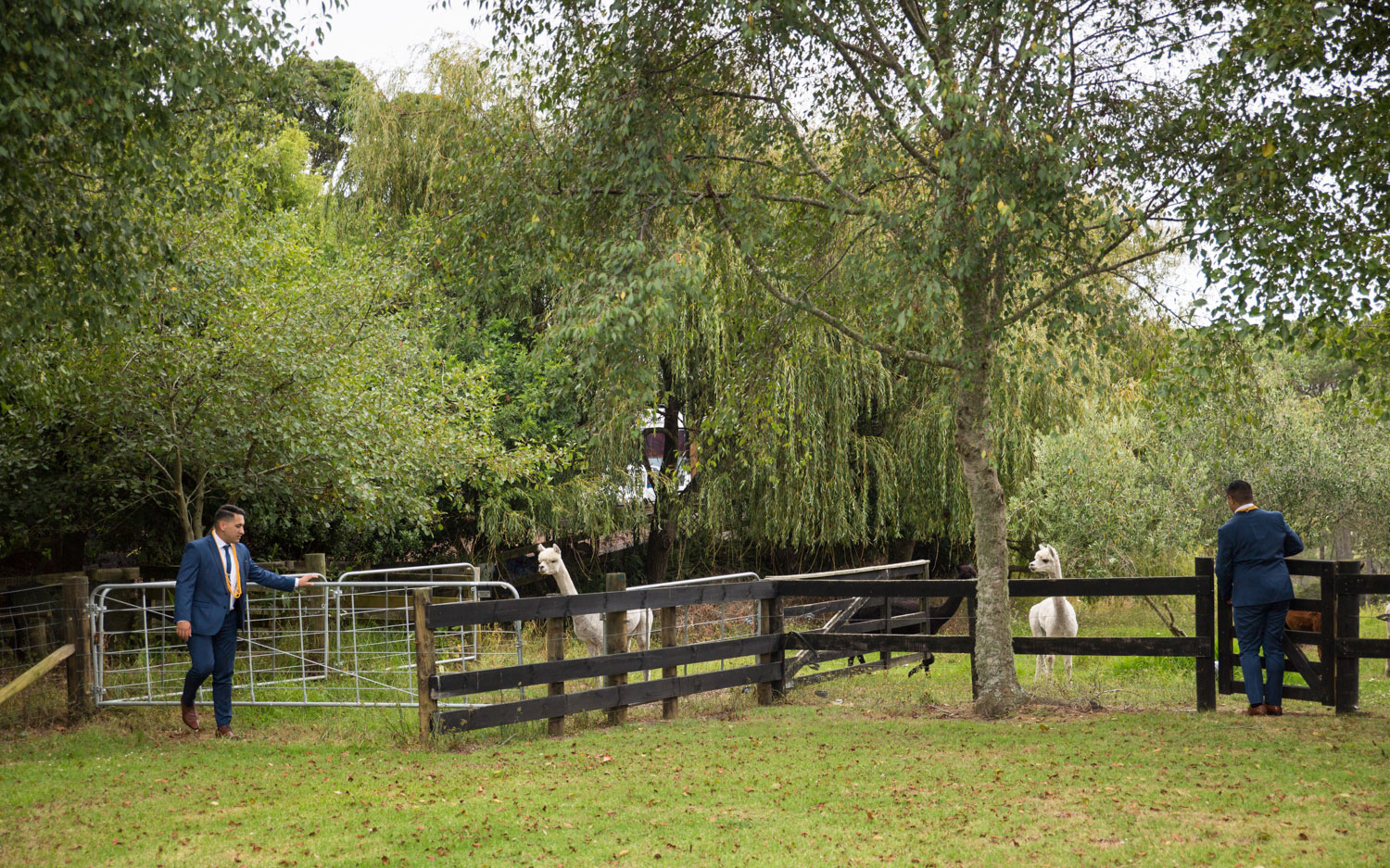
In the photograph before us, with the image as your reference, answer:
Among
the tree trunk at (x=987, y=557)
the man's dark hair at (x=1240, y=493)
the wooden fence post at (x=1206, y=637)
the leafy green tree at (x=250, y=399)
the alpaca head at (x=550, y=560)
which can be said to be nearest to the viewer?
the man's dark hair at (x=1240, y=493)

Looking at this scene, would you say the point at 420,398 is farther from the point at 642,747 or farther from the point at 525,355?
the point at 642,747

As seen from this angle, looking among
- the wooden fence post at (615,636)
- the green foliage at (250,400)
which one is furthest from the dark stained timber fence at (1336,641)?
the green foliage at (250,400)

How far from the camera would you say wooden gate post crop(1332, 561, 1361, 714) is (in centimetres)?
811

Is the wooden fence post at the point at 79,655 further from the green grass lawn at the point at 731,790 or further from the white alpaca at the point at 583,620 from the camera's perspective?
the white alpaca at the point at 583,620

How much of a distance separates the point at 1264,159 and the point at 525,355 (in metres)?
12.5

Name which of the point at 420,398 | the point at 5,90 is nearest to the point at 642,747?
the point at 5,90

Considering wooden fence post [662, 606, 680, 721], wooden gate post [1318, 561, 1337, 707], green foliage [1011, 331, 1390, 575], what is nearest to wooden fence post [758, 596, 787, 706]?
wooden fence post [662, 606, 680, 721]

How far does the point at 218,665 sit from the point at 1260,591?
308 inches

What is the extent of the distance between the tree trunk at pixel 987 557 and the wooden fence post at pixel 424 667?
432cm

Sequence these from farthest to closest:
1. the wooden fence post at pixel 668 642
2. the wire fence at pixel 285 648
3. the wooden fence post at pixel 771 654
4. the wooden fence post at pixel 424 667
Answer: the wooden fence post at pixel 771 654, the wire fence at pixel 285 648, the wooden fence post at pixel 668 642, the wooden fence post at pixel 424 667

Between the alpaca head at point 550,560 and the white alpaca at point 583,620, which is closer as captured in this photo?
the white alpaca at point 583,620

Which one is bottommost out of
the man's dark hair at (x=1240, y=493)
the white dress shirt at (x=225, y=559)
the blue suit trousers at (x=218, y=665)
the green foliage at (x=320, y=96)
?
the blue suit trousers at (x=218, y=665)

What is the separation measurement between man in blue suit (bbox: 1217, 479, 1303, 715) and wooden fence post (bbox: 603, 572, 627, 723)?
4.53m

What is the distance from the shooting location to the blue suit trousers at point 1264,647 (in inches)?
320
